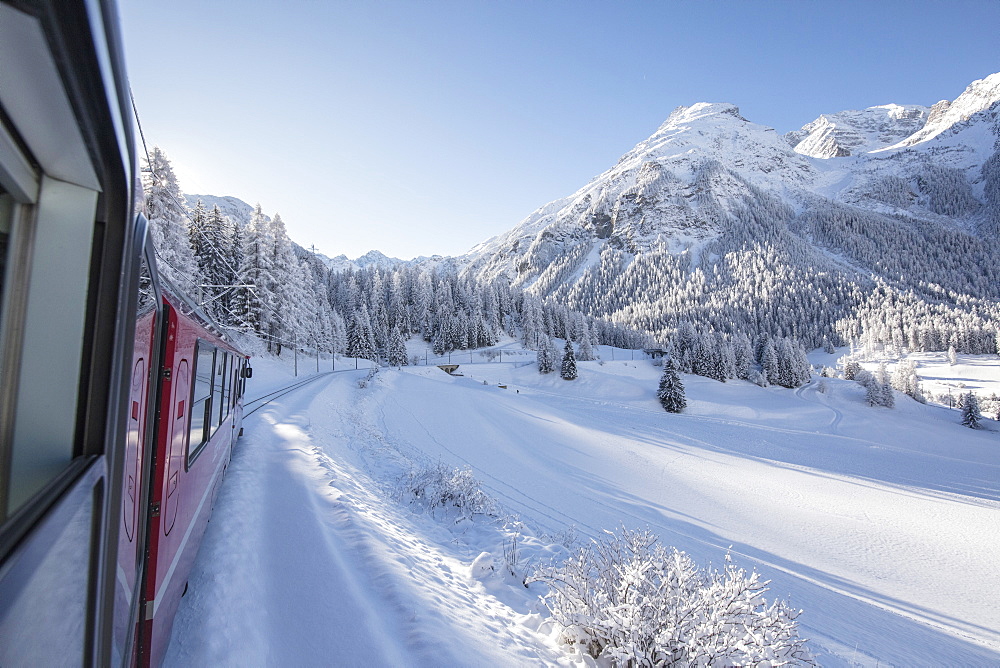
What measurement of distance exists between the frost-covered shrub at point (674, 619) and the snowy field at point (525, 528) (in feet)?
1.93

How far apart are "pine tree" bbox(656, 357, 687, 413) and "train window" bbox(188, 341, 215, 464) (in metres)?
48.2

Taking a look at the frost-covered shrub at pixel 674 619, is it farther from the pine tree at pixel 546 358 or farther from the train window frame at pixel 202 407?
the pine tree at pixel 546 358

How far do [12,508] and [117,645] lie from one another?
4.34 feet

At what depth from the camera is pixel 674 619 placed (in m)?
3.68

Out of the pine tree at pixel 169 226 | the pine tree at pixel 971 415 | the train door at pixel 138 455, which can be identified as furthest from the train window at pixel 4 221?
the pine tree at pixel 971 415

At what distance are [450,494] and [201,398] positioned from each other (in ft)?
18.6

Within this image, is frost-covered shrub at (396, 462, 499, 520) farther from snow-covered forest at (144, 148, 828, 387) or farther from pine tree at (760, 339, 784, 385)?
pine tree at (760, 339, 784, 385)

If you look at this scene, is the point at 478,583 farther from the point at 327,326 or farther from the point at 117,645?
the point at 327,326

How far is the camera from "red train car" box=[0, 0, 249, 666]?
88cm

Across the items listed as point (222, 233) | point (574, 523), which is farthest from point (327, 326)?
point (574, 523)

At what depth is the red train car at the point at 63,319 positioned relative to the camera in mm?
876

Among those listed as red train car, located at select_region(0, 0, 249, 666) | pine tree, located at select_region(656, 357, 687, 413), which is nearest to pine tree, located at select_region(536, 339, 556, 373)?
pine tree, located at select_region(656, 357, 687, 413)

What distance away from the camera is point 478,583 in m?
5.75

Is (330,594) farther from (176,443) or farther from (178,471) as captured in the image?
(176,443)
